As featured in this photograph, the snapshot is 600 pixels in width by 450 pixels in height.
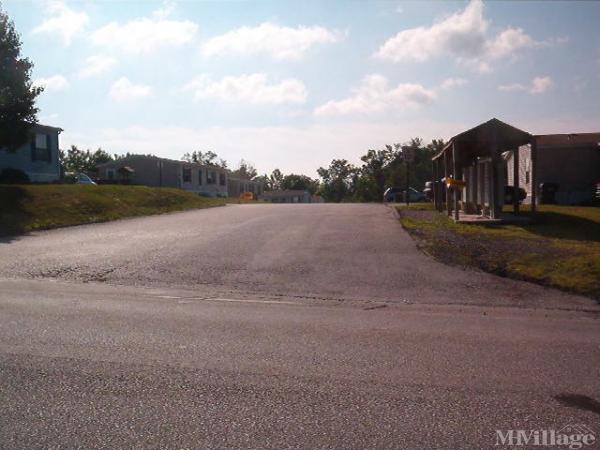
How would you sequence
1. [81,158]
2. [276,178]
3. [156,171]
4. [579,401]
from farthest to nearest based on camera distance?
[276,178] → [81,158] → [156,171] → [579,401]

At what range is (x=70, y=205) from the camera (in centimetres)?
2184

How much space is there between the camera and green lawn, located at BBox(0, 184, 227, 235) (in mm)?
18875

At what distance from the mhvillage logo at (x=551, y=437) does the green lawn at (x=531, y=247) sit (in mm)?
5989

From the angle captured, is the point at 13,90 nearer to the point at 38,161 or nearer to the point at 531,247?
the point at 38,161

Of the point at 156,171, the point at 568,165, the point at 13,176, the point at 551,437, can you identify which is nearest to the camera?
the point at 551,437

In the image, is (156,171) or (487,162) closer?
(487,162)

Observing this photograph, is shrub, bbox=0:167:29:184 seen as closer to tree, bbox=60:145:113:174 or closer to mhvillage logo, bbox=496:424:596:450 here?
mhvillage logo, bbox=496:424:596:450

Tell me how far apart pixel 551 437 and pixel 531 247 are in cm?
951

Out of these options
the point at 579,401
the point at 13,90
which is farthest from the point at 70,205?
the point at 579,401

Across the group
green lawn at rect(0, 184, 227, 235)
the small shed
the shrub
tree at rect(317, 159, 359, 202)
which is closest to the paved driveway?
green lawn at rect(0, 184, 227, 235)

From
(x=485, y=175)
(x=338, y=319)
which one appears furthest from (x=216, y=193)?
(x=338, y=319)

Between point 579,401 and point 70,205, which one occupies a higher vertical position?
point 70,205

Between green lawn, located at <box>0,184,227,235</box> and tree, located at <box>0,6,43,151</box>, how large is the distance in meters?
3.66

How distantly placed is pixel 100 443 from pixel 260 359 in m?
2.06
